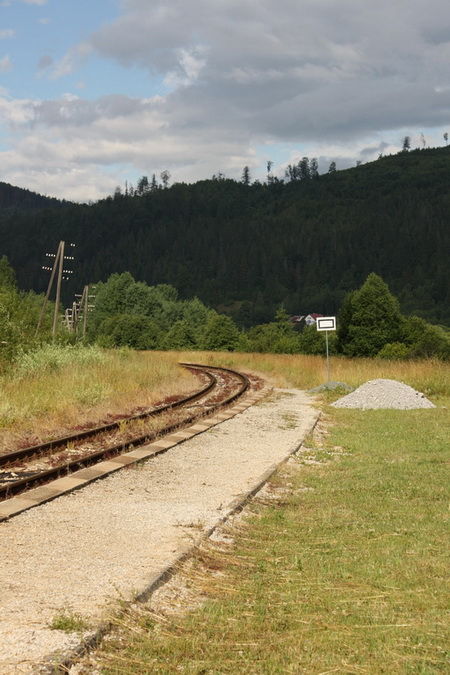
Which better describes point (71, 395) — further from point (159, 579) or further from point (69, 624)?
point (69, 624)

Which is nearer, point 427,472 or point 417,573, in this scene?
point 417,573

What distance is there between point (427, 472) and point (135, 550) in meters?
5.25

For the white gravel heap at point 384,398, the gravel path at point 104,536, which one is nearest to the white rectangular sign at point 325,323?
the white gravel heap at point 384,398

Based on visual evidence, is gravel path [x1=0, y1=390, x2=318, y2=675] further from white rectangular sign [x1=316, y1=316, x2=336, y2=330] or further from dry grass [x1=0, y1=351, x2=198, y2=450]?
white rectangular sign [x1=316, y1=316, x2=336, y2=330]

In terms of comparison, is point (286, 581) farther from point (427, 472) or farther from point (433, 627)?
point (427, 472)

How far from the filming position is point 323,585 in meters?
4.75

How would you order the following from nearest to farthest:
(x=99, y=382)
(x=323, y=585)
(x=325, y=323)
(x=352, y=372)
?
1. (x=323, y=585)
2. (x=99, y=382)
3. (x=325, y=323)
4. (x=352, y=372)

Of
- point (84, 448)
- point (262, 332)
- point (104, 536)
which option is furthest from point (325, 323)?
point (262, 332)

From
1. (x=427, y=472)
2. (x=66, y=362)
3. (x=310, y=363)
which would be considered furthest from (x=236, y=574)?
(x=310, y=363)

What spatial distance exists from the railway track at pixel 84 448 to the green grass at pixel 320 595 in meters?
3.11

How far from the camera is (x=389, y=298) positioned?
66.8m

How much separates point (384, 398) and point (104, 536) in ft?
45.7

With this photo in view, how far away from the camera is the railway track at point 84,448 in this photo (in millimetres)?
8664

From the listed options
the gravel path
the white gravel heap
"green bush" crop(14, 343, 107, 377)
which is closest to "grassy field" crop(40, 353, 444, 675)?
the gravel path
